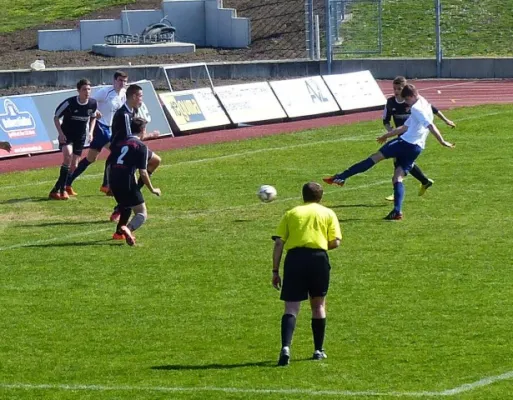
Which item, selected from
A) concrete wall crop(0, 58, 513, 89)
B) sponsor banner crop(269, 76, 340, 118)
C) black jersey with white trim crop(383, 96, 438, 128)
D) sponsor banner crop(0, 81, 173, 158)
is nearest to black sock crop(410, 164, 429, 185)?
black jersey with white trim crop(383, 96, 438, 128)

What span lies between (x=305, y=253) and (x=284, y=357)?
99 cm

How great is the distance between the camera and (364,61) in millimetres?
41281

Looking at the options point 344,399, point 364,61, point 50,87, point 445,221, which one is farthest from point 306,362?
point 364,61

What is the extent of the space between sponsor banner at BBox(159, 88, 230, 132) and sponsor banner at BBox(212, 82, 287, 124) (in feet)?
0.90

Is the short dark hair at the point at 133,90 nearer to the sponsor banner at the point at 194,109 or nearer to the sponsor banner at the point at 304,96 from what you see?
the sponsor banner at the point at 194,109

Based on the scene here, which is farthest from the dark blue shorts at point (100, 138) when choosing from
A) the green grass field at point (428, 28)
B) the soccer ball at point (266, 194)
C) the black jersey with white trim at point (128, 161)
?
the green grass field at point (428, 28)

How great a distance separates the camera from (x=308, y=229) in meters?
11.4

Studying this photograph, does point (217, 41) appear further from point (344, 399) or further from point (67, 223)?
point (344, 399)

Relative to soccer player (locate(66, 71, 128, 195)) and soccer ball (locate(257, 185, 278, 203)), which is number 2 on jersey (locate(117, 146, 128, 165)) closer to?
soccer ball (locate(257, 185, 278, 203))

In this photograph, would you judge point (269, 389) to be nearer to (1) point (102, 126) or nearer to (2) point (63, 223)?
(2) point (63, 223)

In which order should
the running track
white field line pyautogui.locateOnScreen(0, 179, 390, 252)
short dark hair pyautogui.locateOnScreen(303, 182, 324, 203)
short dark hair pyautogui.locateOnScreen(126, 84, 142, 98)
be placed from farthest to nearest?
1. the running track
2. short dark hair pyautogui.locateOnScreen(126, 84, 142, 98)
3. white field line pyautogui.locateOnScreen(0, 179, 390, 252)
4. short dark hair pyautogui.locateOnScreen(303, 182, 324, 203)

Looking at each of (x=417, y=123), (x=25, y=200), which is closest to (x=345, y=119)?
(x=25, y=200)

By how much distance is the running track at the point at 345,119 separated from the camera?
26808mm

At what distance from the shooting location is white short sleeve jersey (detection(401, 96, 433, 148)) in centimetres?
1905
